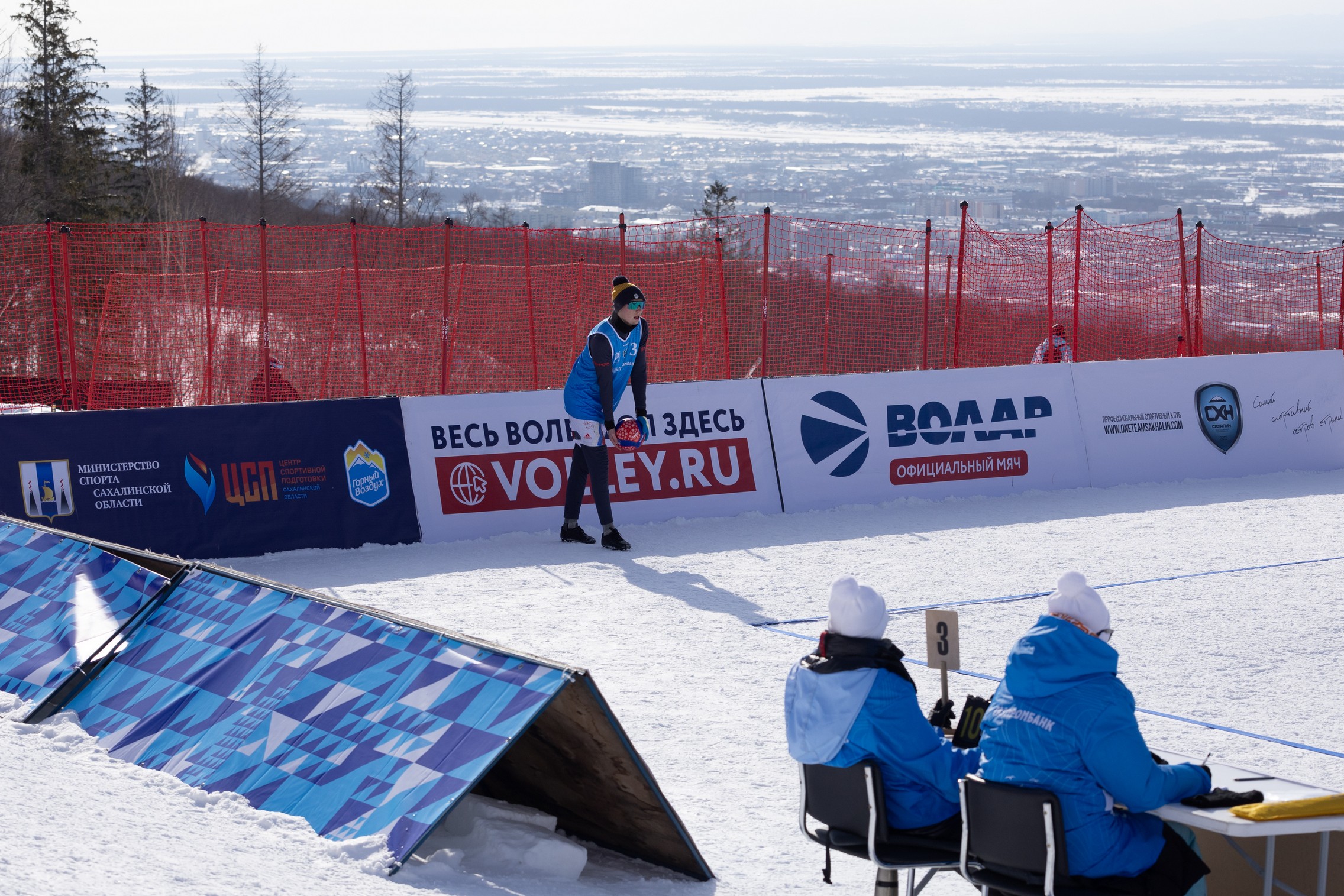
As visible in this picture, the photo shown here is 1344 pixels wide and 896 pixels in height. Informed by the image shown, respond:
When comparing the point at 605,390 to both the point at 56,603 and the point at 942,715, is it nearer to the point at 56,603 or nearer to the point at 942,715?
the point at 56,603

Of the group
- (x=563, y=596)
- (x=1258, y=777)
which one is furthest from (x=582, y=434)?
(x=1258, y=777)

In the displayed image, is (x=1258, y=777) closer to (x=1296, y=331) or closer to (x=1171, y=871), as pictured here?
(x=1171, y=871)

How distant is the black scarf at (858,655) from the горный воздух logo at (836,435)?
8.10 meters

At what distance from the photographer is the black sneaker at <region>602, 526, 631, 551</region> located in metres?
10.3

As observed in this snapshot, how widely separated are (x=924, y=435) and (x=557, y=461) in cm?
376

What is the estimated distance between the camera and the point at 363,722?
Answer: 4.64 meters

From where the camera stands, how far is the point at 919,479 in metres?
12.3

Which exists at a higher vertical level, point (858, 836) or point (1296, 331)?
point (1296, 331)

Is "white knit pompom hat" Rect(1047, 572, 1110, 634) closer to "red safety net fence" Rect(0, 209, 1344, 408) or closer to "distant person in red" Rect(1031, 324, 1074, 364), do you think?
"red safety net fence" Rect(0, 209, 1344, 408)

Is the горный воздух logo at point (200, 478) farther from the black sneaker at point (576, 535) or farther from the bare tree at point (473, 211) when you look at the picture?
the bare tree at point (473, 211)

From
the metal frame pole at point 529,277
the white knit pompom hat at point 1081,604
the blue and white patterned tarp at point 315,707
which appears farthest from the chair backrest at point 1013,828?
the metal frame pole at point 529,277

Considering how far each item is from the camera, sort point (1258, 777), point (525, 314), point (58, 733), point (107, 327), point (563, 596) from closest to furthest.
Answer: point (1258, 777)
point (58, 733)
point (563, 596)
point (107, 327)
point (525, 314)

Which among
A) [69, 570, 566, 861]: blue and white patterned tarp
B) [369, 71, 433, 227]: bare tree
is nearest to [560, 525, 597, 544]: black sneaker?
[69, 570, 566, 861]: blue and white patterned tarp

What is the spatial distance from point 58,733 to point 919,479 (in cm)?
881
